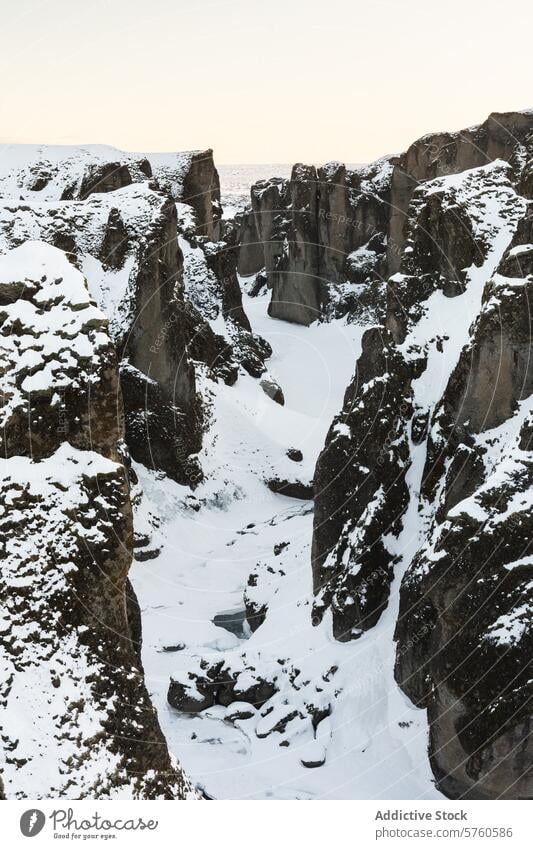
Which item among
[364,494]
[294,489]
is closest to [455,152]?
Answer: [294,489]

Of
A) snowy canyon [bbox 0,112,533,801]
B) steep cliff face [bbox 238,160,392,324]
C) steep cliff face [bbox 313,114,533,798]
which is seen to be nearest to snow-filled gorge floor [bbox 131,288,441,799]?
snowy canyon [bbox 0,112,533,801]

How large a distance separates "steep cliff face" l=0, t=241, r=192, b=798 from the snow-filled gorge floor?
28.6 feet

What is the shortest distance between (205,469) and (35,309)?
35.6 metres

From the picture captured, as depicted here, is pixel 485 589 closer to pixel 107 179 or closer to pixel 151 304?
pixel 151 304

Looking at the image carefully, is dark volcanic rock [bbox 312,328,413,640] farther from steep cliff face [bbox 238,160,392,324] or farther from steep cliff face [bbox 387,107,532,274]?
steep cliff face [bbox 238,160,392,324]

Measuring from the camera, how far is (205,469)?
56250 mm

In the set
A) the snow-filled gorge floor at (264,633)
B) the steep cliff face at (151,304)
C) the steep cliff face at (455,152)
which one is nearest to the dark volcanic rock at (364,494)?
the snow-filled gorge floor at (264,633)

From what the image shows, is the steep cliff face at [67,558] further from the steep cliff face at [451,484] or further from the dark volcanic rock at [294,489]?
the dark volcanic rock at [294,489]

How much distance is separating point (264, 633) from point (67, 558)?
1961 centimetres

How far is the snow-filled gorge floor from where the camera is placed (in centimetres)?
2884

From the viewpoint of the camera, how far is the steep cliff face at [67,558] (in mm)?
18969

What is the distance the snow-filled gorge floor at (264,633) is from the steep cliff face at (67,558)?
8.71 m

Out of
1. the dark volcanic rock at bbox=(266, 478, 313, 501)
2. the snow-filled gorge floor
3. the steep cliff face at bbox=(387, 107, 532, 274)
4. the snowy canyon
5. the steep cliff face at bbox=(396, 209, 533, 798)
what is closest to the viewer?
the snowy canyon
